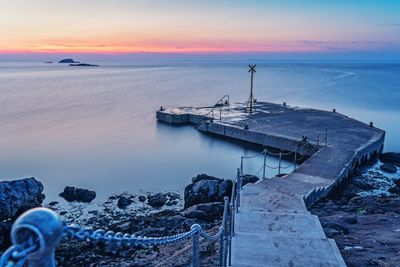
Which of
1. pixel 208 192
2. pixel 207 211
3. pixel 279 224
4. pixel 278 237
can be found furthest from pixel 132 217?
pixel 278 237

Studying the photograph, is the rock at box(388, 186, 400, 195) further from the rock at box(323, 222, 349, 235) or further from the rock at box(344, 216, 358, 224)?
the rock at box(323, 222, 349, 235)

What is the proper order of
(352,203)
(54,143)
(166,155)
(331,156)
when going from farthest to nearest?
(54,143) < (166,155) < (331,156) < (352,203)

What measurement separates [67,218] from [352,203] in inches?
347

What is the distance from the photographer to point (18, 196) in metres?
11.4

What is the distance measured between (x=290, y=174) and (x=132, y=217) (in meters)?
5.18

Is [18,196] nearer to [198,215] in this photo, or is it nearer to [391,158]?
[198,215]

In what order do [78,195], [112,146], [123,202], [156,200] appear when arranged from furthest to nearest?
1. [112,146]
2. [78,195]
3. [156,200]
4. [123,202]

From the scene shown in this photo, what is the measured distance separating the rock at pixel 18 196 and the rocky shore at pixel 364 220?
8.65m

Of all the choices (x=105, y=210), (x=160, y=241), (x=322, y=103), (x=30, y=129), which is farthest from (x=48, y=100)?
(x=160, y=241)

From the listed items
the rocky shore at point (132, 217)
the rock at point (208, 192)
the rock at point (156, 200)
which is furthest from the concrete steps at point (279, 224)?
the rock at point (156, 200)

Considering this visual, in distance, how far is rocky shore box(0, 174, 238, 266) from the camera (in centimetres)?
798

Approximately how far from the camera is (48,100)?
147ft

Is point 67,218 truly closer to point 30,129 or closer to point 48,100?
point 30,129

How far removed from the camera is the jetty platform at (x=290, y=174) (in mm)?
5688
